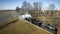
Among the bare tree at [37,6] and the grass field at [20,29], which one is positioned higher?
the bare tree at [37,6]

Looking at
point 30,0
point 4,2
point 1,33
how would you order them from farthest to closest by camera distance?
1. point 30,0
2. point 4,2
3. point 1,33

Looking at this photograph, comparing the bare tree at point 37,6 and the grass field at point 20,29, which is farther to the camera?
the bare tree at point 37,6

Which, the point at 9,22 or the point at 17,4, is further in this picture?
the point at 17,4

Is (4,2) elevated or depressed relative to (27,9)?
elevated

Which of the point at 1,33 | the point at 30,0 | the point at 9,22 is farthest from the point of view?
the point at 30,0

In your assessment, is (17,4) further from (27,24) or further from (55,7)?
(55,7)

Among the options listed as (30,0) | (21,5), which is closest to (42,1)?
(30,0)

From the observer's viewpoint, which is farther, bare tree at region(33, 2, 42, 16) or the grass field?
bare tree at region(33, 2, 42, 16)

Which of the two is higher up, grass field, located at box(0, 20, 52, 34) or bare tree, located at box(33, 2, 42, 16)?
bare tree, located at box(33, 2, 42, 16)

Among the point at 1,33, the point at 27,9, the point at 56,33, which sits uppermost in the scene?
the point at 27,9

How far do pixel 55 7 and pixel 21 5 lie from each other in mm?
548

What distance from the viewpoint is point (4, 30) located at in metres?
1.31

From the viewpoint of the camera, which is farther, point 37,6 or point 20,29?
point 37,6

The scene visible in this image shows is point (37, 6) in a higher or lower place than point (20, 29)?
higher
